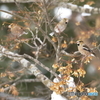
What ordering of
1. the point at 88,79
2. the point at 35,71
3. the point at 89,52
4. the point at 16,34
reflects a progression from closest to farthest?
the point at 89,52 → the point at 35,71 → the point at 16,34 → the point at 88,79

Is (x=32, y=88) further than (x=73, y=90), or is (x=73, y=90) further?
(x=32, y=88)

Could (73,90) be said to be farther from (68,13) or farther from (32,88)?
(32,88)

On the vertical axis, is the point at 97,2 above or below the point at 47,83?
above

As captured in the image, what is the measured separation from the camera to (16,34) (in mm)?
1941

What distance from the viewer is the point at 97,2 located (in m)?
2.77

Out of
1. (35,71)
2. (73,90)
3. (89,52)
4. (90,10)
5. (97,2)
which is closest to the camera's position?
(73,90)

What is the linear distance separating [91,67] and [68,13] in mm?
999

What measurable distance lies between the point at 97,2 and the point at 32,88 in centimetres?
193

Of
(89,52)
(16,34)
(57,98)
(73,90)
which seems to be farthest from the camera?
(16,34)

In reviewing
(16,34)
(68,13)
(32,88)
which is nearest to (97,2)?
(68,13)

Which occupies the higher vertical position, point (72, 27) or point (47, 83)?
point (72, 27)

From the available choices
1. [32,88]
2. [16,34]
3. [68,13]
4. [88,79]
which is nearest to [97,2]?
[68,13]

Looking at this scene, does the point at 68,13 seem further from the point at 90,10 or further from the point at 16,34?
the point at 16,34

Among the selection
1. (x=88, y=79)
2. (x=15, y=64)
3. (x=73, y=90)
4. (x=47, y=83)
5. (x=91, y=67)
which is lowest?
(x=73, y=90)
